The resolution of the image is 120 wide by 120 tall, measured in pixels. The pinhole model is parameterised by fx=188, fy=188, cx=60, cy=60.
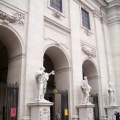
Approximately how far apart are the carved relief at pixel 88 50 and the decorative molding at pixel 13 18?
6.33m

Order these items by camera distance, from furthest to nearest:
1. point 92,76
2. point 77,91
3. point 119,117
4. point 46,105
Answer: point 92,76, point 119,117, point 77,91, point 46,105

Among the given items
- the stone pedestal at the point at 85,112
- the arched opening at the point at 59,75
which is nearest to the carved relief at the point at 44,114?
the arched opening at the point at 59,75

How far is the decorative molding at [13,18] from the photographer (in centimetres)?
1019

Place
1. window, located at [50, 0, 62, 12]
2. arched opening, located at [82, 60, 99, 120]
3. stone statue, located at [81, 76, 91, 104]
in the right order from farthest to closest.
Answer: arched opening, located at [82, 60, 99, 120] < window, located at [50, 0, 62, 12] < stone statue, located at [81, 76, 91, 104]

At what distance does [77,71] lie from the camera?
46.8 ft

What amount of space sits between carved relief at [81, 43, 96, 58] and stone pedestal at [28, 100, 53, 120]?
24.2 feet

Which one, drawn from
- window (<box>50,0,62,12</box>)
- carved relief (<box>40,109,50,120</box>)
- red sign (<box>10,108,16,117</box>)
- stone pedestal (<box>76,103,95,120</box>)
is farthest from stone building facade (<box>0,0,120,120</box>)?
carved relief (<box>40,109,50,120</box>)

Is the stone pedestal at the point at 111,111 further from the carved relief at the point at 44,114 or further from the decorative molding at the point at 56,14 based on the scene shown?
the decorative molding at the point at 56,14

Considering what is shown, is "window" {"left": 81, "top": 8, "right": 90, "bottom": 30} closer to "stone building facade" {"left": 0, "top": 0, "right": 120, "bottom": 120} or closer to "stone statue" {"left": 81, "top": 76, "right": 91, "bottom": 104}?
"stone building facade" {"left": 0, "top": 0, "right": 120, "bottom": 120}

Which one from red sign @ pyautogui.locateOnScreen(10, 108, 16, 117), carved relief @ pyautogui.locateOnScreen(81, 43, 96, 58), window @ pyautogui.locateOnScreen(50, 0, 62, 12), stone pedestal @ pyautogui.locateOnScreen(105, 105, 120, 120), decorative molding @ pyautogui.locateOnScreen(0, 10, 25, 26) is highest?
window @ pyautogui.locateOnScreen(50, 0, 62, 12)

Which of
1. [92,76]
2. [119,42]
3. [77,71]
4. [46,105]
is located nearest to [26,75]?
[46,105]

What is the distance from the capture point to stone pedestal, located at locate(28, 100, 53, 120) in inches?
374

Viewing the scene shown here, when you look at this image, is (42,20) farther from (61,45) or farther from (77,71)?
(77,71)

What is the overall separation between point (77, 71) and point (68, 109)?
296 centimetres
